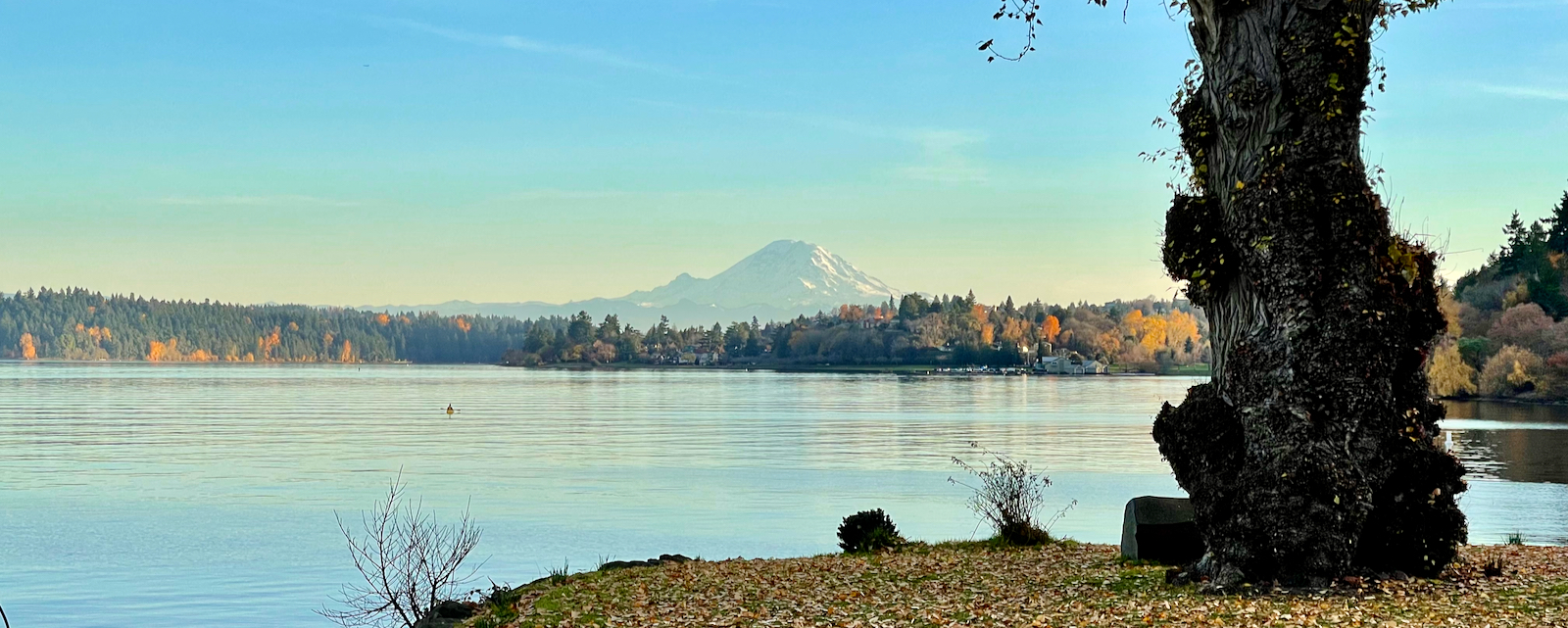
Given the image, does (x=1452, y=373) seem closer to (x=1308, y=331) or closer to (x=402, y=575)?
(x=402, y=575)

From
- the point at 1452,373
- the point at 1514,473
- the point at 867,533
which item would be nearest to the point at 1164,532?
the point at 867,533

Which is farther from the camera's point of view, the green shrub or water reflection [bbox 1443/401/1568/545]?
water reflection [bbox 1443/401/1568/545]

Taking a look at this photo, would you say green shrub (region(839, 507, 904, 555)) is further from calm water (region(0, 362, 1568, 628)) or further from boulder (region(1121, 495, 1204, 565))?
calm water (region(0, 362, 1568, 628))

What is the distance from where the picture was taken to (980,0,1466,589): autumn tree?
11406 millimetres

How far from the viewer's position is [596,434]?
55.8 metres

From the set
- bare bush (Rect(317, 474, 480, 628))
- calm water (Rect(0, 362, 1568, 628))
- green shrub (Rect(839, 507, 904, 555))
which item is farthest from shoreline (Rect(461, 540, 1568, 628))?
calm water (Rect(0, 362, 1568, 628))

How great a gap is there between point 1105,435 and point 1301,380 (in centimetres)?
4478

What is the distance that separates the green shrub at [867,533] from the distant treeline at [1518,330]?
227 feet

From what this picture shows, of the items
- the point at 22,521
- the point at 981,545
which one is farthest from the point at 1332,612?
the point at 22,521

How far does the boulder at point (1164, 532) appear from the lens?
1362 centimetres

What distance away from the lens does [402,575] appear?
17.8 m

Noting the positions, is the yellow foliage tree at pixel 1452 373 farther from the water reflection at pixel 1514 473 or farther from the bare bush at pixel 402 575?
the bare bush at pixel 402 575

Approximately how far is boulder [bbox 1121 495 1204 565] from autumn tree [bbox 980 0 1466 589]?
4.65 feet

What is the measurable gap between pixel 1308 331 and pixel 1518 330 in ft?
262
